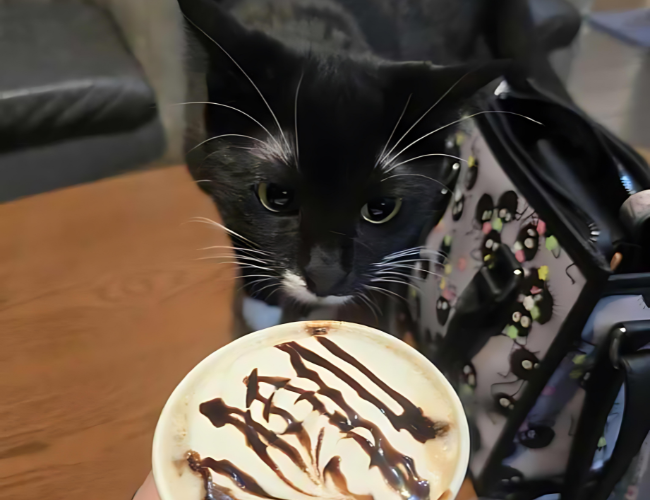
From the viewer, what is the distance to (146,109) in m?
0.93

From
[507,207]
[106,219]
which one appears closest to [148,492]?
[507,207]

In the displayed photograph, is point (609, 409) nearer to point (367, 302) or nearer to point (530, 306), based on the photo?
point (530, 306)

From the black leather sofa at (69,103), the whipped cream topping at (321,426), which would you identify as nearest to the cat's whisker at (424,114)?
the whipped cream topping at (321,426)

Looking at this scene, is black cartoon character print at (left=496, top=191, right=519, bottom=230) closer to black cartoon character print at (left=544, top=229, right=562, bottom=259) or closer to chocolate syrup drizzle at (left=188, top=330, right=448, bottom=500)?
black cartoon character print at (left=544, top=229, right=562, bottom=259)

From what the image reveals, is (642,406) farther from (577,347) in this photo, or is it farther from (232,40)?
(232,40)

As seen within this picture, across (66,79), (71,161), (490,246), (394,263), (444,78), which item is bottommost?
(71,161)

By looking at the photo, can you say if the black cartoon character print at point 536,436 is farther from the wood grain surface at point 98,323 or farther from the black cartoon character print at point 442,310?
the wood grain surface at point 98,323

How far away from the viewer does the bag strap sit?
0.33 metres

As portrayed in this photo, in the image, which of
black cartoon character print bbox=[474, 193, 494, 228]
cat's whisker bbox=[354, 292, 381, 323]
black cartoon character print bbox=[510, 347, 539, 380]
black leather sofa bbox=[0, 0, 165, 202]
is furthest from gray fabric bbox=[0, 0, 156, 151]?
black cartoon character print bbox=[510, 347, 539, 380]

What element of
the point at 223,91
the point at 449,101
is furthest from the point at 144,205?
the point at 449,101

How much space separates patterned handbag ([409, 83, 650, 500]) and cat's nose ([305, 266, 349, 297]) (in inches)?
5.1

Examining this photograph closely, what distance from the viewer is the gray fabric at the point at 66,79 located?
0.90 meters

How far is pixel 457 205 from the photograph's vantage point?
1.83 ft

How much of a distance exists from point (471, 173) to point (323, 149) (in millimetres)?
159
